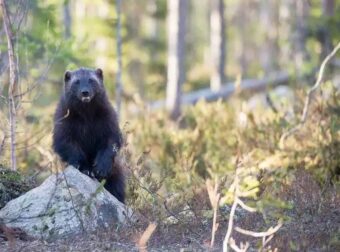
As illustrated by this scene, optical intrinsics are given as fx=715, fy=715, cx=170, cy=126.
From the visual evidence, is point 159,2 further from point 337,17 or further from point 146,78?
point 337,17

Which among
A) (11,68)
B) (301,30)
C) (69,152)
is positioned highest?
(11,68)

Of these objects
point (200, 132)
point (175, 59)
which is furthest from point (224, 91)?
point (200, 132)

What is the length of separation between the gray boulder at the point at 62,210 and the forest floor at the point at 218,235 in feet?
0.71

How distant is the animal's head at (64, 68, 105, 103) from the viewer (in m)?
8.34

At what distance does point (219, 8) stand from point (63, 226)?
21824 mm

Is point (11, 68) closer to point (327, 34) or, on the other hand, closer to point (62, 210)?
point (62, 210)

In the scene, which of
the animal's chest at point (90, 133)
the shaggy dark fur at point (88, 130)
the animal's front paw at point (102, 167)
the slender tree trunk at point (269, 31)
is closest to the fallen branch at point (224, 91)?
the slender tree trunk at point (269, 31)

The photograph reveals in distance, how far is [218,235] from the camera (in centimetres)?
A: 689

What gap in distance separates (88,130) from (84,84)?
0.55 metres

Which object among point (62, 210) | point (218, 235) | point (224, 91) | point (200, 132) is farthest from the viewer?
point (224, 91)

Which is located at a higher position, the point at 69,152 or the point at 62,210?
the point at 69,152

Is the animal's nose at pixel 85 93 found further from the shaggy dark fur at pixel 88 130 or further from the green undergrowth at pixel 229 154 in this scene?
the green undergrowth at pixel 229 154

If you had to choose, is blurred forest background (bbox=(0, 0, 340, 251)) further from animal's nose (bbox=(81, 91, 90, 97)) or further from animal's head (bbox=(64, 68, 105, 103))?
animal's nose (bbox=(81, 91, 90, 97))

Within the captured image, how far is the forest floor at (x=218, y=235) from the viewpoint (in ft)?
21.1
